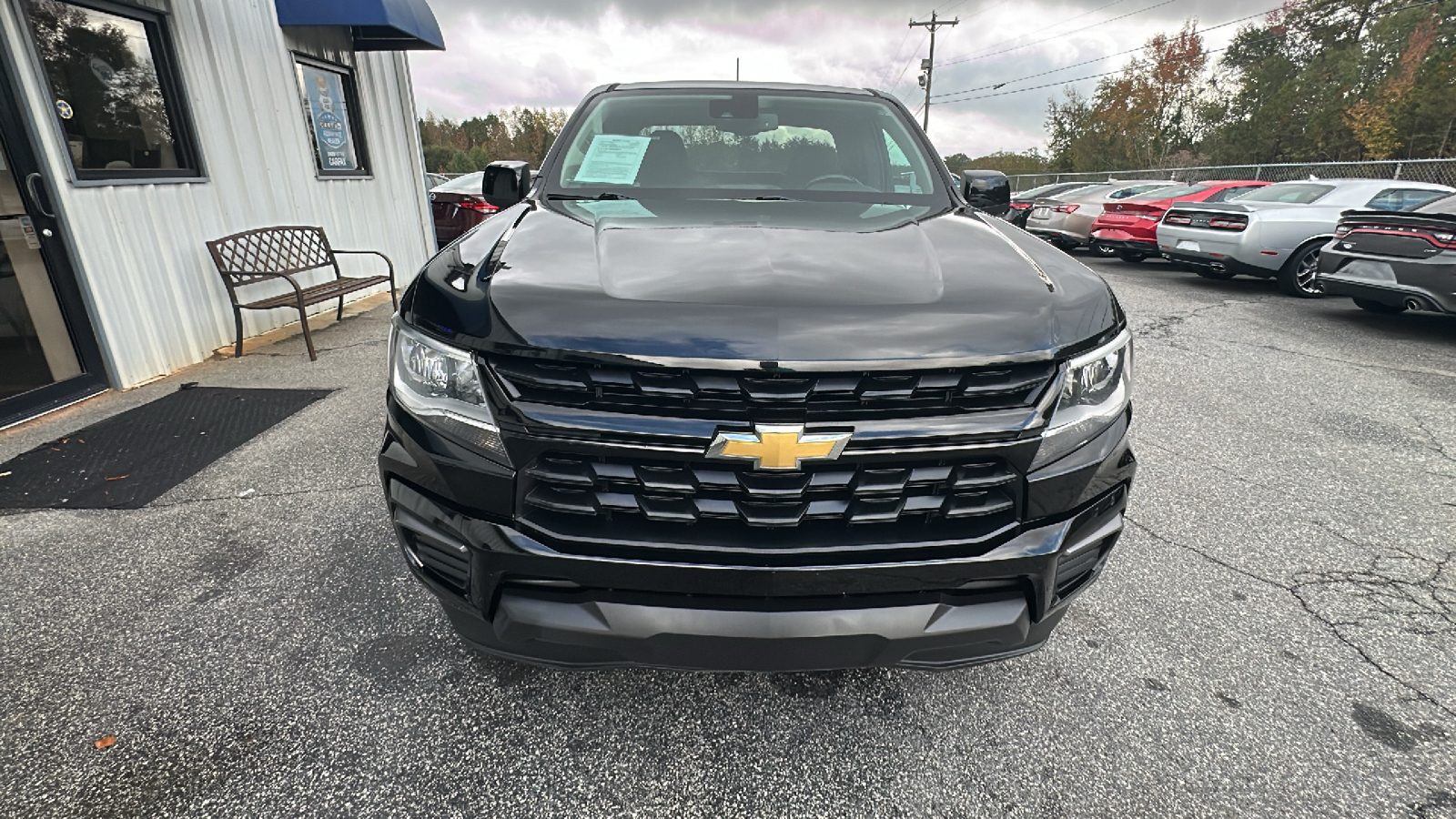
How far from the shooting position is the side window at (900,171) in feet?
8.32

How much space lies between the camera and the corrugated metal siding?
173 inches

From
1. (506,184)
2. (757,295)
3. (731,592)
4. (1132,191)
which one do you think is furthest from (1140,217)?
(731,592)

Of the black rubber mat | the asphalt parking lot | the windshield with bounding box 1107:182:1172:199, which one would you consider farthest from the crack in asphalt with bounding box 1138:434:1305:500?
the windshield with bounding box 1107:182:1172:199

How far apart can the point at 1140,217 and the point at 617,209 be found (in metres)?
10.4

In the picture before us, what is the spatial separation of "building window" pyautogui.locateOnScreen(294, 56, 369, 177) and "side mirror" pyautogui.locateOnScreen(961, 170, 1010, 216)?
672 centimetres

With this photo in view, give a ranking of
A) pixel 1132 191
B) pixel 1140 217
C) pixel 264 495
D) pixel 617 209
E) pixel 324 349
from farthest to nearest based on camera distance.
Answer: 1. pixel 1132 191
2. pixel 1140 217
3. pixel 324 349
4. pixel 264 495
5. pixel 617 209

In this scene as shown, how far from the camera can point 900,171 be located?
2645mm

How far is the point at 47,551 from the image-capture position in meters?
2.67

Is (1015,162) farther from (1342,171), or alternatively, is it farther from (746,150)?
(746,150)

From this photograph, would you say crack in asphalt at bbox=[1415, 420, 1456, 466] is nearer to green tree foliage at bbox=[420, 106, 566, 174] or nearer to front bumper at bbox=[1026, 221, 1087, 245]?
front bumper at bbox=[1026, 221, 1087, 245]

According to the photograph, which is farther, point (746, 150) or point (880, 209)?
point (746, 150)

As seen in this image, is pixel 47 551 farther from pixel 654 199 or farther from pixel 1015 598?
pixel 1015 598

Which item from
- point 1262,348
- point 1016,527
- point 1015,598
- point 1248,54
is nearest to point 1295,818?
point 1015,598

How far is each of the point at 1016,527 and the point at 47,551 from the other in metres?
3.51
